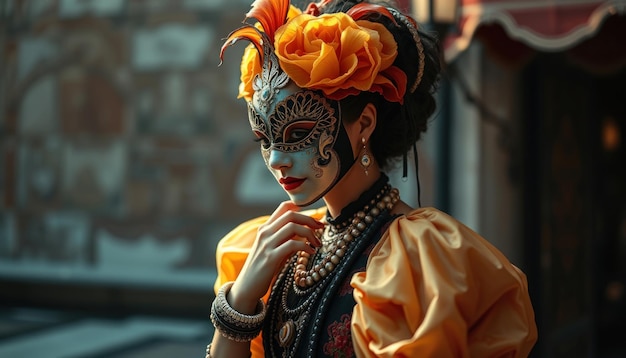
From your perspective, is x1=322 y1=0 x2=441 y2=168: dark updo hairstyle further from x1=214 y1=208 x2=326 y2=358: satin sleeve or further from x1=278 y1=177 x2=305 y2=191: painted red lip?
x1=214 y1=208 x2=326 y2=358: satin sleeve

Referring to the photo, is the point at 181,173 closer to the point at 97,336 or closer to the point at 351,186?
the point at 97,336

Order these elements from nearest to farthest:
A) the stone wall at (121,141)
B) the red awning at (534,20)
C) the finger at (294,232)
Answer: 1. the finger at (294,232)
2. the red awning at (534,20)
3. the stone wall at (121,141)

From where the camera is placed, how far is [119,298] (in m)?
7.19

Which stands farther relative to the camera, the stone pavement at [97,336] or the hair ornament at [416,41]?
the stone pavement at [97,336]

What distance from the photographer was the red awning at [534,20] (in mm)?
4113

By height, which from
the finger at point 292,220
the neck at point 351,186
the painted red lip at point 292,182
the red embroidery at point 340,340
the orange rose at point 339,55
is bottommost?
the red embroidery at point 340,340

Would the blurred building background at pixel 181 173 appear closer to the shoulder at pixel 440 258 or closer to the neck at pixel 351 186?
the neck at pixel 351 186

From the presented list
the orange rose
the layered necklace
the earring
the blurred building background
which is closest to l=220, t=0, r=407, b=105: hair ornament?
the orange rose

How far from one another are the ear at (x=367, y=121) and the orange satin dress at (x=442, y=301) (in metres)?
0.26

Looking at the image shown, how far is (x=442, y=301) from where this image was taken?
141cm

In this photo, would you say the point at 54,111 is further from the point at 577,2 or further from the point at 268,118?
the point at 268,118

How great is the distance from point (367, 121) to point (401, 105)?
8 cm

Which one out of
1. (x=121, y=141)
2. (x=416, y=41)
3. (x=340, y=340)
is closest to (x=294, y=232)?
(x=340, y=340)

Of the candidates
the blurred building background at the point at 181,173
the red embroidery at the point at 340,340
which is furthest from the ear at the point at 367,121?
the blurred building background at the point at 181,173
